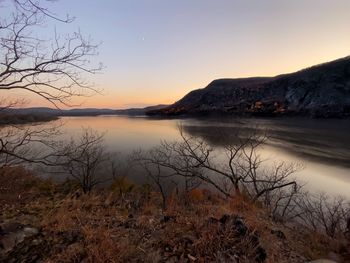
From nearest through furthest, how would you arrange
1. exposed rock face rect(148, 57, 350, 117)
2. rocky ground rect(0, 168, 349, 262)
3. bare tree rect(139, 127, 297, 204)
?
rocky ground rect(0, 168, 349, 262) → bare tree rect(139, 127, 297, 204) → exposed rock face rect(148, 57, 350, 117)

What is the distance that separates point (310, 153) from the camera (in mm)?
44594

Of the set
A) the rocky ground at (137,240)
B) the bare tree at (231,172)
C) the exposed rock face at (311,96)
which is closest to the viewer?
the rocky ground at (137,240)

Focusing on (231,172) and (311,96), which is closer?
(231,172)

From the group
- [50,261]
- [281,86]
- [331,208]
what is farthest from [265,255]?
[281,86]

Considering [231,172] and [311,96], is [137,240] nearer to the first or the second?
[231,172]

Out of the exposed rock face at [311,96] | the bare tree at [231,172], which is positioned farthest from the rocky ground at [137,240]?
the exposed rock face at [311,96]

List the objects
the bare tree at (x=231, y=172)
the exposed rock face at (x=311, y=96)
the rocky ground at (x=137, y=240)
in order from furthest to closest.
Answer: the exposed rock face at (x=311, y=96) → the bare tree at (x=231, y=172) → the rocky ground at (x=137, y=240)

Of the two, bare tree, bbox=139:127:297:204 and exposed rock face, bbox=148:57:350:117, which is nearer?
bare tree, bbox=139:127:297:204

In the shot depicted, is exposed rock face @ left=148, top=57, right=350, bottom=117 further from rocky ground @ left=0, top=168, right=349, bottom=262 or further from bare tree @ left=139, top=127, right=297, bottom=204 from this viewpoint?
rocky ground @ left=0, top=168, right=349, bottom=262

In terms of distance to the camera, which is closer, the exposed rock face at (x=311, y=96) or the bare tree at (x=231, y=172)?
the bare tree at (x=231, y=172)

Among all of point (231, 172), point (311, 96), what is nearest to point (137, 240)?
point (231, 172)

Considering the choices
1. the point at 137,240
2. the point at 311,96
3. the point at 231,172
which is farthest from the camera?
the point at 311,96

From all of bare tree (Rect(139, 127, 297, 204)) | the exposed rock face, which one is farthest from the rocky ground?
the exposed rock face

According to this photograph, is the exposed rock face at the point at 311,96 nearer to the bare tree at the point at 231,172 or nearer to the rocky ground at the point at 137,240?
the bare tree at the point at 231,172
